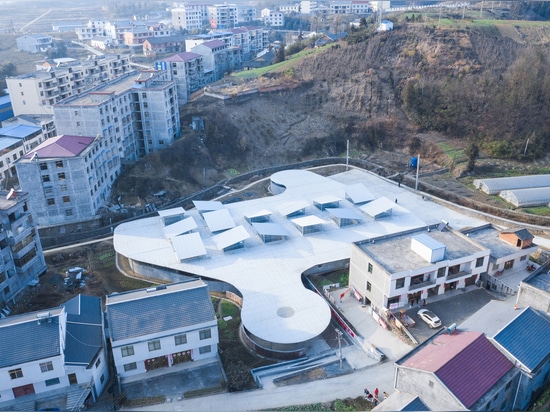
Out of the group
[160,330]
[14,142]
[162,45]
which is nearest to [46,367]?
[160,330]

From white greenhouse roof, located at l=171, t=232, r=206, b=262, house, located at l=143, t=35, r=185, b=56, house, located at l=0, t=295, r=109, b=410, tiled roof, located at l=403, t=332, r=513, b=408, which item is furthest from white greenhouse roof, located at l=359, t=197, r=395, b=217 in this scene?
house, located at l=143, t=35, r=185, b=56

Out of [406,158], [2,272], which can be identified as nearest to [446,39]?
[406,158]

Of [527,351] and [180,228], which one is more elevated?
[527,351]

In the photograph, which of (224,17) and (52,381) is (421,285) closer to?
(52,381)

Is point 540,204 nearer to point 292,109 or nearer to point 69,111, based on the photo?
point 292,109

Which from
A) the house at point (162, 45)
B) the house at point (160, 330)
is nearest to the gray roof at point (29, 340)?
the house at point (160, 330)
